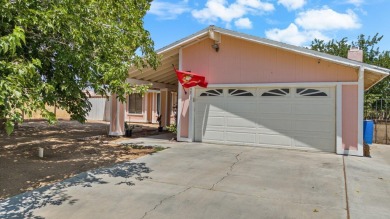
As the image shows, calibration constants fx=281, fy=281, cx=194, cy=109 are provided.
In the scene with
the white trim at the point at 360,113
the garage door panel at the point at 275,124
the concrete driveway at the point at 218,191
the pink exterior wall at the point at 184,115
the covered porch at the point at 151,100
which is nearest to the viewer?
the concrete driveway at the point at 218,191

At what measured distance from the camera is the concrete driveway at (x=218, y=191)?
421 centimetres

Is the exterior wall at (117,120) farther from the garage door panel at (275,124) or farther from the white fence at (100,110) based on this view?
the white fence at (100,110)

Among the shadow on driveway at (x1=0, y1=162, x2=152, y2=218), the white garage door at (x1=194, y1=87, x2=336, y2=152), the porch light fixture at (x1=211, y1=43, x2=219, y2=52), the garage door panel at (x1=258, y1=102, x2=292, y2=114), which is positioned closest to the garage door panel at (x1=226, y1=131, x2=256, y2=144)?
the white garage door at (x1=194, y1=87, x2=336, y2=152)

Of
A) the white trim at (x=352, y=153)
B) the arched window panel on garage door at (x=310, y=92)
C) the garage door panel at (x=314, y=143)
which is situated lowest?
the white trim at (x=352, y=153)

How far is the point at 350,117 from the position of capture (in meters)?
8.84

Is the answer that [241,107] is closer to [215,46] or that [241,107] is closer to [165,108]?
[215,46]

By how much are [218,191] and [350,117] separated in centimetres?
593

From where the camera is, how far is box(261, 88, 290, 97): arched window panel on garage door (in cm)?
977

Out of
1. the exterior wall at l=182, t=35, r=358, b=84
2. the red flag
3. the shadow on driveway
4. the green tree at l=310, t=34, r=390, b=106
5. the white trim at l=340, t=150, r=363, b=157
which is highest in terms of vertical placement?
the green tree at l=310, t=34, r=390, b=106

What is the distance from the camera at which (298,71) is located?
9.50 metres

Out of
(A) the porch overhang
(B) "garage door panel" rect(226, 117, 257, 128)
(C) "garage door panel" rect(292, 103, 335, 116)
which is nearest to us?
(C) "garage door panel" rect(292, 103, 335, 116)

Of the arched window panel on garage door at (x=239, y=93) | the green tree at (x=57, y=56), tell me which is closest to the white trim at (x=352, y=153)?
the arched window panel on garage door at (x=239, y=93)

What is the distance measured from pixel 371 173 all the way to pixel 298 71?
403 centimetres

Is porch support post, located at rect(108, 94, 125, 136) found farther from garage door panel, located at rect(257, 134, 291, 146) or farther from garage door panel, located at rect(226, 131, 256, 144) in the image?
garage door panel, located at rect(257, 134, 291, 146)
